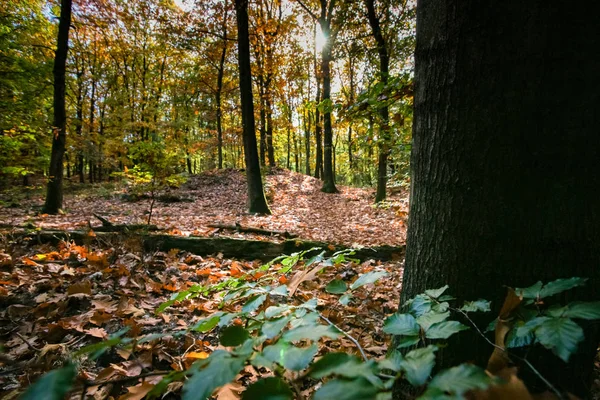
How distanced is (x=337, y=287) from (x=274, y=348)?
0.51m

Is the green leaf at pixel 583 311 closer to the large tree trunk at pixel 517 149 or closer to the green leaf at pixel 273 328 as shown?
the large tree trunk at pixel 517 149

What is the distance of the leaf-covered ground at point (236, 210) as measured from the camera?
17.9 feet

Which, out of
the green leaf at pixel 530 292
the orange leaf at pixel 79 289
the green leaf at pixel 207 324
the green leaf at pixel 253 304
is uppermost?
the green leaf at pixel 530 292

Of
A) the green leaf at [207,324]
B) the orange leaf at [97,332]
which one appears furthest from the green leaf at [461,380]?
the orange leaf at [97,332]

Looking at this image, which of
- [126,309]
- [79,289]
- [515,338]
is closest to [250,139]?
[79,289]

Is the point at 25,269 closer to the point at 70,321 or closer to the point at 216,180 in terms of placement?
the point at 70,321

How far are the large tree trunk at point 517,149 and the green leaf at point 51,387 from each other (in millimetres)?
1158

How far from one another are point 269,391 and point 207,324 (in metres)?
0.45

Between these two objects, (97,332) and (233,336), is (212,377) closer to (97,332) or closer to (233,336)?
(233,336)

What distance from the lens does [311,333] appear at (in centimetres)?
63

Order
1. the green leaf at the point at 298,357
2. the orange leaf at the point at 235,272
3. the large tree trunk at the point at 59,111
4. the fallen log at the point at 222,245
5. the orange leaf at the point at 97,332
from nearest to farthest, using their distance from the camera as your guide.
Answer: the green leaf at the point at 298,357 < the orange leaf at the point at 97,332 < the orange leaf at the point at 235,272 < the fallen log at the point at 222,245 < the large tree trunk at the point at 59,111

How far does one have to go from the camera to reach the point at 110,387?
4.42 feet

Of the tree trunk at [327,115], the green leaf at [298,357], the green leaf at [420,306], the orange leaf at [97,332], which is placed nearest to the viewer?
the green leaf at [298,357]

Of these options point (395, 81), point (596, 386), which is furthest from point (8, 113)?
point (596, 386)
